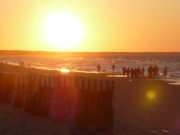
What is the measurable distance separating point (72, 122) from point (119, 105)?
6.73 m

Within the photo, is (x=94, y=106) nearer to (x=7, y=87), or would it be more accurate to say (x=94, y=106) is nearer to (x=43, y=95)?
(x=43, y=95)

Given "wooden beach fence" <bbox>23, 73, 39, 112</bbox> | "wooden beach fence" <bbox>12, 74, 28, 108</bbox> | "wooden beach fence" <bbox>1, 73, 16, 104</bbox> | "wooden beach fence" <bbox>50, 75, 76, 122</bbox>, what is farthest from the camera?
"wooden beach fence" <bbox>1, 73, 16, 104</bbox>

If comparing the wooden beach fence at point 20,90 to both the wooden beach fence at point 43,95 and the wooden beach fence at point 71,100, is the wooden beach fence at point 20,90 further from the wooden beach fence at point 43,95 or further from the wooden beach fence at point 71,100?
the wooden beach fence at point 43,95

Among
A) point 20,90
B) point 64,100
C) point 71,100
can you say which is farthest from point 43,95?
point 20,90

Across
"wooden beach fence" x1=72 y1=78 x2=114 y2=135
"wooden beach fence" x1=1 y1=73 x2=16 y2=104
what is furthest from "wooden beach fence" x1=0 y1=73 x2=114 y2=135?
"wooden beach fence" x1=1 y1=73 x2=16 y2=104

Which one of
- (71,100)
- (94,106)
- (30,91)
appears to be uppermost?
(30,91)

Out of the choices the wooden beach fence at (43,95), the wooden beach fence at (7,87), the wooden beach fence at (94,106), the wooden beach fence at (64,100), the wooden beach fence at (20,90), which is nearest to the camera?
the wooden beach fence at (94,106)

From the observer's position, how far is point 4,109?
45.7 feet

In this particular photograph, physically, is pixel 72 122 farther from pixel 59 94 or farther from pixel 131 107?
pixel 131 107

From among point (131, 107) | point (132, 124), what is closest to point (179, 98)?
point (131, 107)

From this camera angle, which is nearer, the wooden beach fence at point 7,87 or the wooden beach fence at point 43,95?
the wooden beach fence at point 43,95

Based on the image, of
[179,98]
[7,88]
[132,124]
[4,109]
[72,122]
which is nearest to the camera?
[72,122]

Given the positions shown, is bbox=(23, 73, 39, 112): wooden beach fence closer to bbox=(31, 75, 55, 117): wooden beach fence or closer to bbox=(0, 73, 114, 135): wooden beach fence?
bbox=(0, 73, 114, 135): wooden beach fence

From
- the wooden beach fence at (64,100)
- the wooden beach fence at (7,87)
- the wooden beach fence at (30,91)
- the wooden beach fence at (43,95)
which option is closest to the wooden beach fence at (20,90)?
the wooden beach fence at (30,91)
